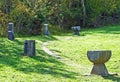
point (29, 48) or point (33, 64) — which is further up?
point (29, 48)

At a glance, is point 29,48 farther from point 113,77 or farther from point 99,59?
point 113,77

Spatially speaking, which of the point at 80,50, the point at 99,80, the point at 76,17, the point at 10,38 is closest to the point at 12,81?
the point at 99,80

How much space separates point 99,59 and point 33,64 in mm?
2504

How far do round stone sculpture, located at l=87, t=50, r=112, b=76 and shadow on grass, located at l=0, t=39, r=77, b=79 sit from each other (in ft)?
2.10

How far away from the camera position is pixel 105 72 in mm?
11156

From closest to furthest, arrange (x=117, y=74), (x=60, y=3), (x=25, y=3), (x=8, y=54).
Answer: (x=117, y=74)
(x=8, y=54)
(x=25, y=3)
(x=60, y=3)

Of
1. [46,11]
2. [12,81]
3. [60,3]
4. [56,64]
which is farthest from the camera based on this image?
[60,3]

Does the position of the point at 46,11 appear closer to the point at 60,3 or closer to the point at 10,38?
the point at 60,3

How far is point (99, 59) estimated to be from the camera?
1113 cm

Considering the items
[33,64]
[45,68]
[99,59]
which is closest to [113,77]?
[99,59]

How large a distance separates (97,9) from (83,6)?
180 centimetres

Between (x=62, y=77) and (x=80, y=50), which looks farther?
(x=80, y=50)

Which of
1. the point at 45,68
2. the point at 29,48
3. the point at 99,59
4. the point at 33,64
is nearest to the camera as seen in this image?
the point at 99,59

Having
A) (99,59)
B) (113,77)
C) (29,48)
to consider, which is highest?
(99,59)
